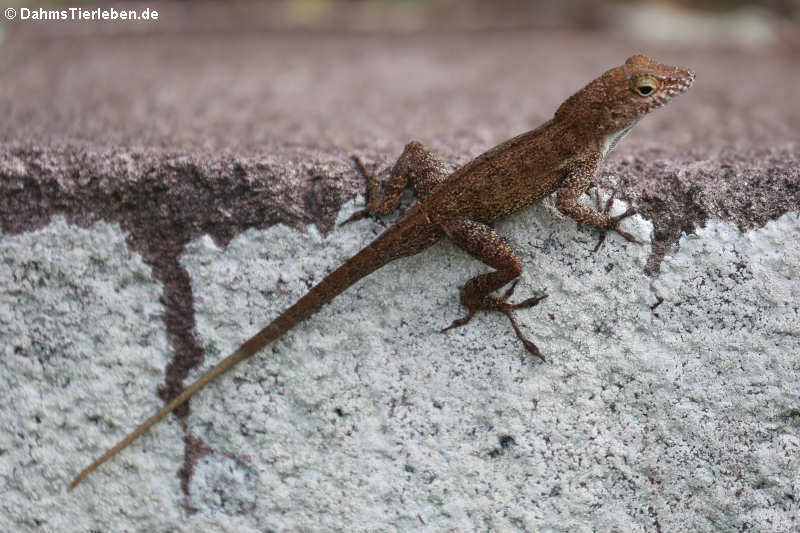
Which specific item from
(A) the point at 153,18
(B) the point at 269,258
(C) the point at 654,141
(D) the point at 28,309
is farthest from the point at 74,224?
(A) the point at 153,18

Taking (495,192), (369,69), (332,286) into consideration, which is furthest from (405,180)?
(369,69)

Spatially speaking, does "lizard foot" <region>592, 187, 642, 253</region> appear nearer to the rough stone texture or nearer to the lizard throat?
the rough stone texture

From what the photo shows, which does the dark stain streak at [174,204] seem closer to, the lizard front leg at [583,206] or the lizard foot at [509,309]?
the lizard foot at [509,309]

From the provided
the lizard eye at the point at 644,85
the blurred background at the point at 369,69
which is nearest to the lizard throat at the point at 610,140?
the lizard eye at the point at 644,85

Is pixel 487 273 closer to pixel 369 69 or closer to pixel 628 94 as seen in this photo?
pixel 628 94

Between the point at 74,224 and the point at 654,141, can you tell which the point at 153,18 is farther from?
the point at 654,141

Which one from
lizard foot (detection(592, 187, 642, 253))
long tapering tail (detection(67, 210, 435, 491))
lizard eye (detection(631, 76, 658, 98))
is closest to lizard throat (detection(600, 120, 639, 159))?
lizard eye (detection(631, 76, 658, 98))
